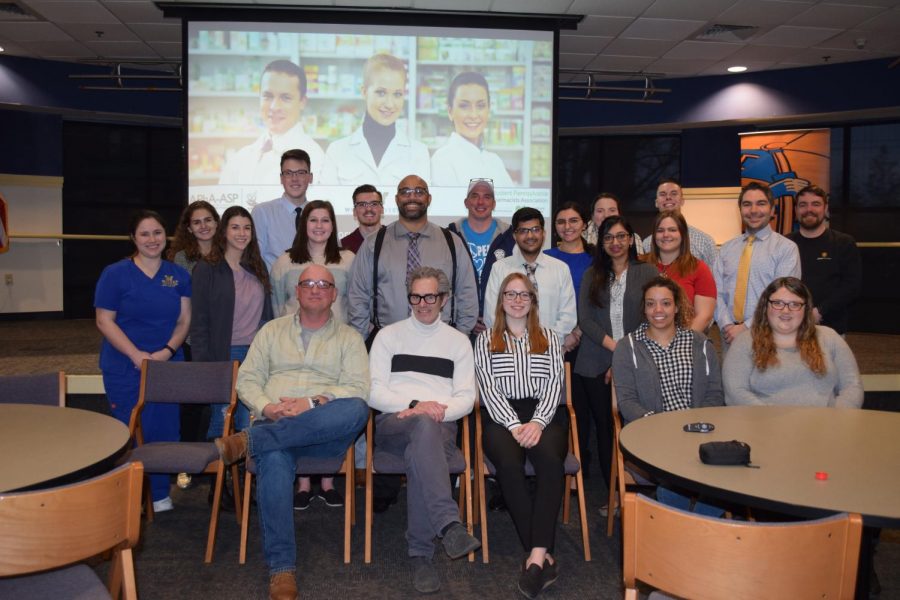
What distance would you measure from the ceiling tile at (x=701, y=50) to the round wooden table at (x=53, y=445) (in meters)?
6.62

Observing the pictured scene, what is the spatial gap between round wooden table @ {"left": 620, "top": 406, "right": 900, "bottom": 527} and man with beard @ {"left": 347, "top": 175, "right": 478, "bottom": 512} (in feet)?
4.96

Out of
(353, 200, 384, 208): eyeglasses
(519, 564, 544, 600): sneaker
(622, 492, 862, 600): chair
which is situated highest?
(353, 200, 384, 208): eyeglasses

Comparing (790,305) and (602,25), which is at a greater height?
(602,25)

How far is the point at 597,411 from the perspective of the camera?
158 inches

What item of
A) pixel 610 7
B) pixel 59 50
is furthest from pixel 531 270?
pixel 59 50

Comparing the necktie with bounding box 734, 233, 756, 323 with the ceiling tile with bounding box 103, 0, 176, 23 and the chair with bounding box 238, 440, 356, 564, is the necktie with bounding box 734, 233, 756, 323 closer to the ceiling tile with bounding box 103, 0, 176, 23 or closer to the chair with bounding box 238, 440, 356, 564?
the chair with bounding box 238, 440, 356, 564

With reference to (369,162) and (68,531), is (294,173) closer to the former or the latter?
(369,162)

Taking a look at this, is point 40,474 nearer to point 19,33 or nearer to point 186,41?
point 186,41

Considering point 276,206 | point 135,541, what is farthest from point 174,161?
point 135,541

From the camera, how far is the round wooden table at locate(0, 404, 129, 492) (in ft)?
6.27

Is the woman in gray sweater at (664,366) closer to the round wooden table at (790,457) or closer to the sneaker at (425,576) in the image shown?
the round wooden table at (790,457)

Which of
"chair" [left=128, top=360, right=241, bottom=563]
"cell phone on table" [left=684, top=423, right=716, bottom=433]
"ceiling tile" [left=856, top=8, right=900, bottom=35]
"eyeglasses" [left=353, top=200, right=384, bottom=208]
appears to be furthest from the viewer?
"ceiling tile" [left=856, top=8, right=900, bottom=35]

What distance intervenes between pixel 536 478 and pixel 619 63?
613 cm

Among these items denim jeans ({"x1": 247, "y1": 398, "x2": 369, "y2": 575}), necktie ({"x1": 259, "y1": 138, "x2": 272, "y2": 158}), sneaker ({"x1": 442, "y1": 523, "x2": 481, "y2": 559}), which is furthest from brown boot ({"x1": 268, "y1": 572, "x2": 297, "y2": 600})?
necktie ({"x1": 259, "y1": 138, "x2": 272, "y2": 158})
